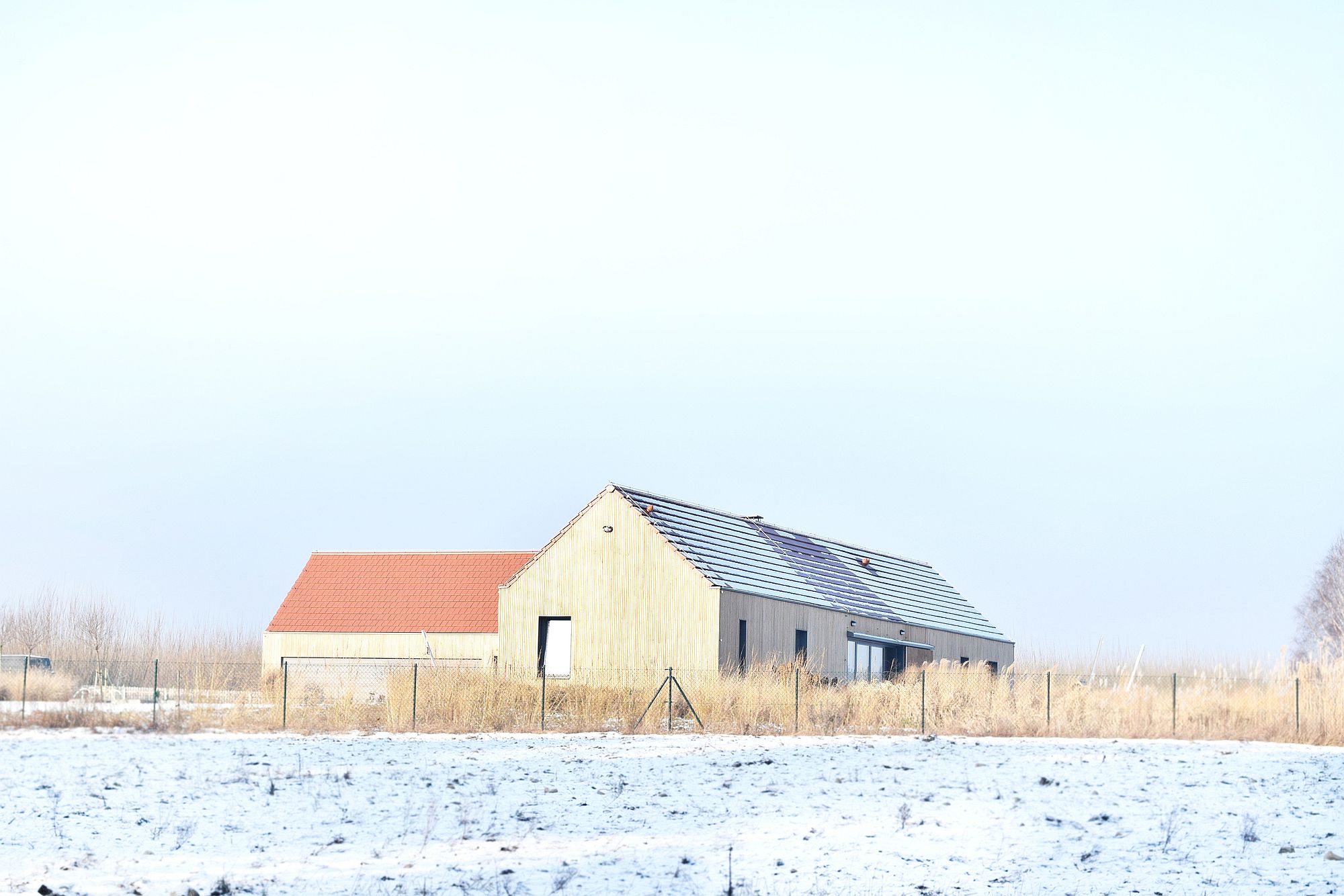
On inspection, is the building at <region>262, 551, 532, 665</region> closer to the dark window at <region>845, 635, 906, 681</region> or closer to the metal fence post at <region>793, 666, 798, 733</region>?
the dark window at <region>845, 635, 906, 681</region>

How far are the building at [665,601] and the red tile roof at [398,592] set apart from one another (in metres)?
6.28

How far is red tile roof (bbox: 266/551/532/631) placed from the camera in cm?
4356

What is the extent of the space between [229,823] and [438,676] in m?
13.5

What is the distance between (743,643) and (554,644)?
513 centimetres

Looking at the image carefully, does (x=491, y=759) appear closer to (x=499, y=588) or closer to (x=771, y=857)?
(x=771, y=857)

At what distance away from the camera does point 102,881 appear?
40.4 ft

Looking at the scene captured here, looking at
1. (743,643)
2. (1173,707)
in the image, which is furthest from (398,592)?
(1173,707)

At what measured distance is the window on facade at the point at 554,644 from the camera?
119 feet

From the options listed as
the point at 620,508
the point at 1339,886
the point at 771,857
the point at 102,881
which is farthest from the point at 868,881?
the point at 620,508

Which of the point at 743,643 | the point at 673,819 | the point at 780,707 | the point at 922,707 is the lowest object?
the point at 673,819

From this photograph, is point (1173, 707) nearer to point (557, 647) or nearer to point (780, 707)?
point (780, 707)

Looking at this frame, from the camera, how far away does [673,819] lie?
15.5m

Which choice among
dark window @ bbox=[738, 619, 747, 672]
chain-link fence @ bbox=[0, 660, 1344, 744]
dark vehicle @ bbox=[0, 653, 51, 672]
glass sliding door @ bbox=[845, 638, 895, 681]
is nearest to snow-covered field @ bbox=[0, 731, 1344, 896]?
chain-link fence @ bbox=[0, 660, 1344, 744]

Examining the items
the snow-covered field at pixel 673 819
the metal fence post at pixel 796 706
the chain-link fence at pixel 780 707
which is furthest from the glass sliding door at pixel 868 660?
the snow-covered field at pixel 673 819
